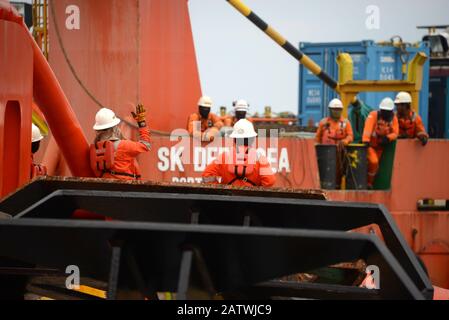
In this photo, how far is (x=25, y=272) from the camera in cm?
418

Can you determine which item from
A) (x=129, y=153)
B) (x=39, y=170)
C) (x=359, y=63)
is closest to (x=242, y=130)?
(x=129, y=153)

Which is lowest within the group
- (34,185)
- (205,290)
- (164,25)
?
(205,290)

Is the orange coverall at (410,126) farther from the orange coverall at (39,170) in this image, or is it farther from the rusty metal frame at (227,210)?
the rusty metal frame at (227,210)

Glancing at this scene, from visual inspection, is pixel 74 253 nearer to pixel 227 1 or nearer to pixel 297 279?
pixel 297 279

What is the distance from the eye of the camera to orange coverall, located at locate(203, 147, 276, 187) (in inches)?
334

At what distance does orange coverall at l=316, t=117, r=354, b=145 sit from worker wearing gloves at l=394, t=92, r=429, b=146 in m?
0.88

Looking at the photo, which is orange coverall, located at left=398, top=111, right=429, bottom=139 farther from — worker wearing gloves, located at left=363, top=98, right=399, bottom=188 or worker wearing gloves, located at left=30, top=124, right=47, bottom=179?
worker wearing gloves, located at left=30, top=124, right=47, bottom=179

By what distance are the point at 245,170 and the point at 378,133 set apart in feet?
20.4

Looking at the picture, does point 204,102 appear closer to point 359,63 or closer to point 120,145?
point 120,145

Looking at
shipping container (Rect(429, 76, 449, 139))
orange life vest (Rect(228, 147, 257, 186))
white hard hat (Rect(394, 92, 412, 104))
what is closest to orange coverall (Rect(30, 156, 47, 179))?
orange life vest (Rect(228, 147, 257, 186))

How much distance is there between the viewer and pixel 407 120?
48.8 feet

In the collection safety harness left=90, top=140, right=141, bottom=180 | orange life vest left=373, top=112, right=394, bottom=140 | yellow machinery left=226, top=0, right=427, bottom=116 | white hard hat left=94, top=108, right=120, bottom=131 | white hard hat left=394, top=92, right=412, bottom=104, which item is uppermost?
yellow machinery left=226, top=0, right=427, bottom=116

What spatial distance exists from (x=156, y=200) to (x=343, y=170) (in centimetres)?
1019

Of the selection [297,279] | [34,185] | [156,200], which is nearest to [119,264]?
[156,200]
